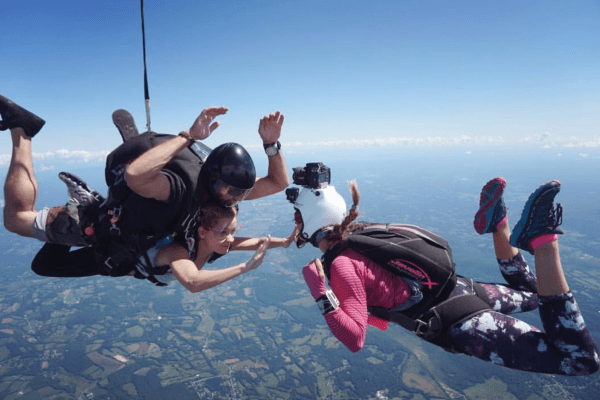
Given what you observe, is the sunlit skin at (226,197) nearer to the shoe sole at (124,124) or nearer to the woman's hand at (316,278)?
the woman's hand at (316,278)

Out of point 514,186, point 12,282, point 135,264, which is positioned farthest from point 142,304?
point 514,186

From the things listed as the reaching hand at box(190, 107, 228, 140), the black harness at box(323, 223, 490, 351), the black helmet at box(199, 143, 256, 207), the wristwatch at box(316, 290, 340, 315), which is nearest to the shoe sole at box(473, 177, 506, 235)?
the black harness at box(323, 223, 490, 351)

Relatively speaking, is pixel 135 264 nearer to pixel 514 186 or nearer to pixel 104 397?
pixel 104 397

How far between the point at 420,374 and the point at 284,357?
24.2 metres

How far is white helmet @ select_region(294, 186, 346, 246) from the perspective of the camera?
2998 millimetres

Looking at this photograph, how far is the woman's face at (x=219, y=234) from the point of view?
280 cm

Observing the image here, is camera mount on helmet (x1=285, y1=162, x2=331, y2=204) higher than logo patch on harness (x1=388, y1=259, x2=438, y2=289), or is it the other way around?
camera mount on helmet (x1=285, y1=162, x2=331, y2=204)

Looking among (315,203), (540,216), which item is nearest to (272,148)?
(315,203)

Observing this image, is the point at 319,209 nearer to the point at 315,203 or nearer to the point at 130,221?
the point at 315,203

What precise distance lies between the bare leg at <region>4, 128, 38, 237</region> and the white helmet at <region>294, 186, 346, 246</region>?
2670 millimetres

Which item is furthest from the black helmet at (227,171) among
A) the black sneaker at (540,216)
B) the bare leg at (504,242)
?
the bare leg at (504,242)

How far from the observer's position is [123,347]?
54844 millimetres

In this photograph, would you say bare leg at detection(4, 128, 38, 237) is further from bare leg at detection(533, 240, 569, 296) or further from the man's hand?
bare leg at detection(533, 240, 569, 296)

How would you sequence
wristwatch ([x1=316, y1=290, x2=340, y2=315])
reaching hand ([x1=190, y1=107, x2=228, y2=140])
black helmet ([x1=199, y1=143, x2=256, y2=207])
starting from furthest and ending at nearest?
wristwatch ([x1=316, y1=290, x2=340, y2=315]), black helmet ([x1=199, y1=143, x2=256, y2=207]), reaching hand ([x1=190, y1=107, x2=228, y2=140])
